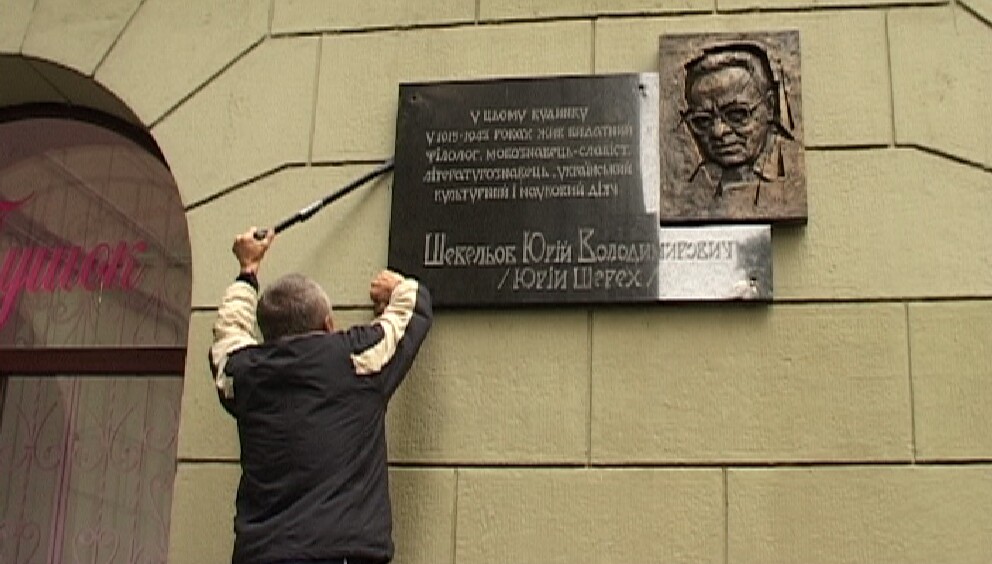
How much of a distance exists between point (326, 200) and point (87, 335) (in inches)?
52.2

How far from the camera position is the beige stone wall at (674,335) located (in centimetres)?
385

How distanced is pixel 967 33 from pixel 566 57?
130 centimetres

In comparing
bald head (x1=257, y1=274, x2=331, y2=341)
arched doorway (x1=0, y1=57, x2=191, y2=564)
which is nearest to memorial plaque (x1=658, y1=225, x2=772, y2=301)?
bald head (x1=257, y1=274, x2=331, y2=341)

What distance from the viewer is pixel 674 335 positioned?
4.05 meters

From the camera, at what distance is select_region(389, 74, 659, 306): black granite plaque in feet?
13.5

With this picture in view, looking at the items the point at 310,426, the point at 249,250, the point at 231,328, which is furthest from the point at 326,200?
the point at 310,426

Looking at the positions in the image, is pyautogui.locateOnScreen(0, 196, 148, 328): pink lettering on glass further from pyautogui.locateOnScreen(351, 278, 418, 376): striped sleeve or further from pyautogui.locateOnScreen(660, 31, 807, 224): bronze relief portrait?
pyautogui.locateOnScreen(660, 31, 807, 224): bronze relief portrait

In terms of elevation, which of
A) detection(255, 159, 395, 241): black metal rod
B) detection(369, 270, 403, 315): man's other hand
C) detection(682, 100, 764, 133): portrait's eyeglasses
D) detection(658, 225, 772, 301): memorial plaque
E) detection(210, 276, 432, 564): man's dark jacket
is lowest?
detection(210, 276, 432, 564): man's dark jacket

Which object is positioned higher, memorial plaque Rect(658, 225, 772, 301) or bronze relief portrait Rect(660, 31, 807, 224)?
bronze relief portrait Rect(660, 31, 807, 224)

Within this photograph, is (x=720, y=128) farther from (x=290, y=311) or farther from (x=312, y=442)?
(x=312, y=442)

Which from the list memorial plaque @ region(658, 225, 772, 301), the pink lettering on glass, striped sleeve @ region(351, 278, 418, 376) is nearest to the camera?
striped sleeve @ region(351, 278, 418, 376)

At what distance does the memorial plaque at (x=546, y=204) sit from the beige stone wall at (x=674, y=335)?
78mm

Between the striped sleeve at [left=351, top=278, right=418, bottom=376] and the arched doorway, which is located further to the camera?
the arched doorway

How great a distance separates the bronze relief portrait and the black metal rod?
0.93 metres
